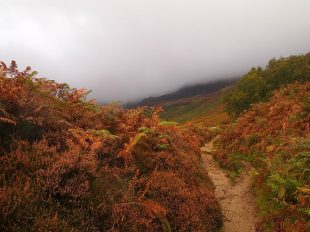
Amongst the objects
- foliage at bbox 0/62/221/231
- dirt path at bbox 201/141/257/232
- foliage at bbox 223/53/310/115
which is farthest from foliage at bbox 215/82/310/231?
foliage at bbox 223/53/310/115

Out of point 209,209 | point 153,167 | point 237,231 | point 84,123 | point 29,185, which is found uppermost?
point 84,123

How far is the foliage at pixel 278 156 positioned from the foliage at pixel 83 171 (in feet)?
5.64

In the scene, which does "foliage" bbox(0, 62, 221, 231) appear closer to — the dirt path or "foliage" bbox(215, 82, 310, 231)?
the dirt path

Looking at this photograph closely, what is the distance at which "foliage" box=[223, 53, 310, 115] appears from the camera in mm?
41156

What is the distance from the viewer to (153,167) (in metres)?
10.6

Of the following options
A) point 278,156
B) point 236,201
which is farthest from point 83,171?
point 278,156

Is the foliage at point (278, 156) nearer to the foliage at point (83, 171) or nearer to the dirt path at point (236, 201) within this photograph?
the dirt path at point (236, 201)

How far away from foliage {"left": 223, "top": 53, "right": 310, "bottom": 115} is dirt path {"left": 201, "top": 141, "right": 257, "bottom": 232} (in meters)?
24.7

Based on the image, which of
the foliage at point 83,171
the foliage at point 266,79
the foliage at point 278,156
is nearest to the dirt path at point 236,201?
the foliage at point 278,156

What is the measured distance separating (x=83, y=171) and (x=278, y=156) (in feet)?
22.3

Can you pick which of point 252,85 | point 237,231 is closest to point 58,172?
point 237,231

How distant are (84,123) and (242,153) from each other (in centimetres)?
896

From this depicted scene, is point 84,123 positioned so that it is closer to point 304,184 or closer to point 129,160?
point 129,160

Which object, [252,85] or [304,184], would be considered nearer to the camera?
[304,184]
